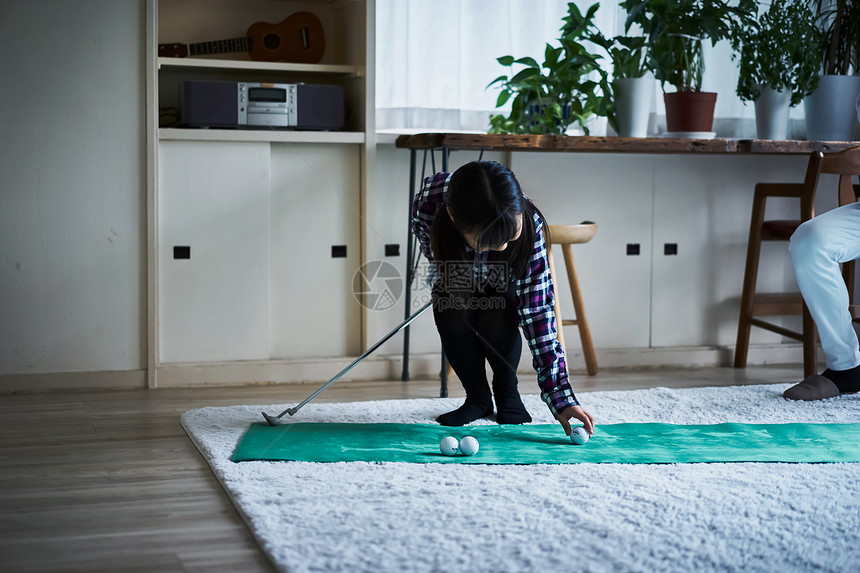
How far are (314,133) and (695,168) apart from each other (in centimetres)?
145

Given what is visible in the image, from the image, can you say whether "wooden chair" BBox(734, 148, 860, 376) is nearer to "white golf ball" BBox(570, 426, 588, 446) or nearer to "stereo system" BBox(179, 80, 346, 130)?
"white golf ball" BBox(570, 426, 588, 446)

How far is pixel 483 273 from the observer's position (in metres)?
2.27

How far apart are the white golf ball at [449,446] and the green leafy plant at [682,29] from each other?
1798 mm

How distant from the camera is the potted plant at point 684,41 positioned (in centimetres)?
330

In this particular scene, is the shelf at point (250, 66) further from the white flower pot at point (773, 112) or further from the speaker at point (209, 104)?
the white flower pot at point (773, 112)

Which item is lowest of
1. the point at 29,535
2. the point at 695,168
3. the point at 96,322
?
the point at 29,535

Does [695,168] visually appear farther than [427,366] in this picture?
Yes

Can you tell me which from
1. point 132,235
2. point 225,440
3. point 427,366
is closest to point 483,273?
point 225,440

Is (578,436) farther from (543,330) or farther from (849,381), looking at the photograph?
(849,381)

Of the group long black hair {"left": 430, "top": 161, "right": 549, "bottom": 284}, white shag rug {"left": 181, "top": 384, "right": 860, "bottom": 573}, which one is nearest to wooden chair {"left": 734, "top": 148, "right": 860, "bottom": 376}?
white shag rug {"left": 181, "top": 384, "right": 860, "bottom": 573}

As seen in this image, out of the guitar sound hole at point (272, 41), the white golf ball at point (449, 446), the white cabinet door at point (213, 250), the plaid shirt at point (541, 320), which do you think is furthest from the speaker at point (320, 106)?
the white golf ball at point (449, 446)

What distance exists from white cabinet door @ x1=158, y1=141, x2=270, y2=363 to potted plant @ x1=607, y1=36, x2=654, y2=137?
125cm

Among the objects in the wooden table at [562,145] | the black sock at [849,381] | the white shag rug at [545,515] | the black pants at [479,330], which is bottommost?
the white shag rug at [545,515]

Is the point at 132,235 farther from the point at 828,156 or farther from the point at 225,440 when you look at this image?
the point at 828,156
